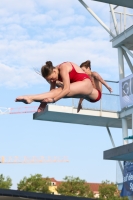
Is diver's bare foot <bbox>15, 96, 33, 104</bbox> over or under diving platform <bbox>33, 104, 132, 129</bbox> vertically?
under

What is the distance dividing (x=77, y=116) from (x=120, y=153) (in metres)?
4.74

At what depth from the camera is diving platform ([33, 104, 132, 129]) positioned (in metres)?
23.9

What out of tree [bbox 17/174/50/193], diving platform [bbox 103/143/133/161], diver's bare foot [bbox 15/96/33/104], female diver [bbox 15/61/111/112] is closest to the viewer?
diver's bare foot [bbox 15/96/33/104]

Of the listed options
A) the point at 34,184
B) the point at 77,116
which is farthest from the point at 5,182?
the point at 77,116

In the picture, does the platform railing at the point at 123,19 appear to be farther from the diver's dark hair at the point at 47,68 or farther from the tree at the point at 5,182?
the tree at the point at 5,182

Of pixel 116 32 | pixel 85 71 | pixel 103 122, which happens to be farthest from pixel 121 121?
pixel 85 71

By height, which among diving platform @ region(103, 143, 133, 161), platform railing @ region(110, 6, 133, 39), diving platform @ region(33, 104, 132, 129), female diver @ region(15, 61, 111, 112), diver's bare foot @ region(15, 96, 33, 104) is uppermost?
platform railing @ region(110, 6, 133, 39)

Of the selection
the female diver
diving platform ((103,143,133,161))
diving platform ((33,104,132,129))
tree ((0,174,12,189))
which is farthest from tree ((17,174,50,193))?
the female diver

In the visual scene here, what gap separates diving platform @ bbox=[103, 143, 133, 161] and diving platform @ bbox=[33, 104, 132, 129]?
303cm

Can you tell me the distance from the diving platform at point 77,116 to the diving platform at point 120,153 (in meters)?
3.03

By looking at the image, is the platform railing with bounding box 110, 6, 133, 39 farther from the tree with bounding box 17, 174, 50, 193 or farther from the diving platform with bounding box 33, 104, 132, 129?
the tree with bounding box 17, 174, 50, 193

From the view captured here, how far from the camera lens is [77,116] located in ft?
81.1

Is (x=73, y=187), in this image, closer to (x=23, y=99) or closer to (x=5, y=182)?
(x=5, y=182)

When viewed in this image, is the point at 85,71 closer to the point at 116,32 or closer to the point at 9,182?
the point at 116,32
